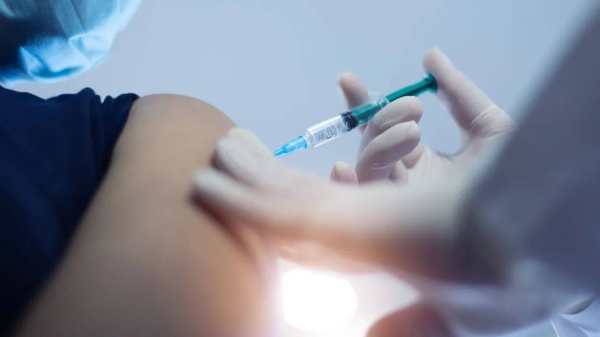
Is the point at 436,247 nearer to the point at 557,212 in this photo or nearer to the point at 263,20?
the point at 557,212

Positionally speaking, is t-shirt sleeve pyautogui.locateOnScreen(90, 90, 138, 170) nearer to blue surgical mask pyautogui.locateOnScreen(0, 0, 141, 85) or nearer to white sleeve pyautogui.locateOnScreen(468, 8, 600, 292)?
blue surgical mask pyautogui.locateOnScreen(0, 0, 141, 85)

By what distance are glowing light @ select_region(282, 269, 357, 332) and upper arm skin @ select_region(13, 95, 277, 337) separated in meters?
→ 0.63

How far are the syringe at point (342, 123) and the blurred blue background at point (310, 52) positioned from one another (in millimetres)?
505

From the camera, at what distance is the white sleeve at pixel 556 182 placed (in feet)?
1.30

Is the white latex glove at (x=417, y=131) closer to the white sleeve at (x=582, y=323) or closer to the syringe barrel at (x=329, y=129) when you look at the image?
the syringe barrel at (x=329, y=129)

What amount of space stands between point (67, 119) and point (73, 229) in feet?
0.57

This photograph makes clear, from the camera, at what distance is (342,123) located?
0.98m

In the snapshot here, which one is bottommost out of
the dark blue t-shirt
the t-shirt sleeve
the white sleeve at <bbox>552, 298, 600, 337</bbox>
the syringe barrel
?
the white sleeve at <bbox>552, 298, 600, 337</bbox>

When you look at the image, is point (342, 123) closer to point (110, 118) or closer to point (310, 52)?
point (110, 118)

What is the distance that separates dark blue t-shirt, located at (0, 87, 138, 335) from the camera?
0.51 meters

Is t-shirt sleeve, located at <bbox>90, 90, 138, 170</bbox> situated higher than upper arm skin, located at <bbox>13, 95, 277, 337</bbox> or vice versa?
t-shirt sleeve, located at <bbox>90, 90, 138, 170</bbox>

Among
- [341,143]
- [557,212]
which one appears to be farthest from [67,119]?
[341,143]

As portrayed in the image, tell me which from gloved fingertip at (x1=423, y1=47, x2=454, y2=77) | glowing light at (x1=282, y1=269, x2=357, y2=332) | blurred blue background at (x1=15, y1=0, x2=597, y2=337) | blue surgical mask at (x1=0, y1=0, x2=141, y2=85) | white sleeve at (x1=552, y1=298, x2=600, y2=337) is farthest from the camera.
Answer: blurred blue background at (x1=15, y1=0, x2=597, y2=337)

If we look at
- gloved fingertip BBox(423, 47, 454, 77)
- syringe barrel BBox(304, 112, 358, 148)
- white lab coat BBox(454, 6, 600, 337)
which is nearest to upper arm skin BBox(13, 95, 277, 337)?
white lab coat BBox(454, 6, 600, 337)
